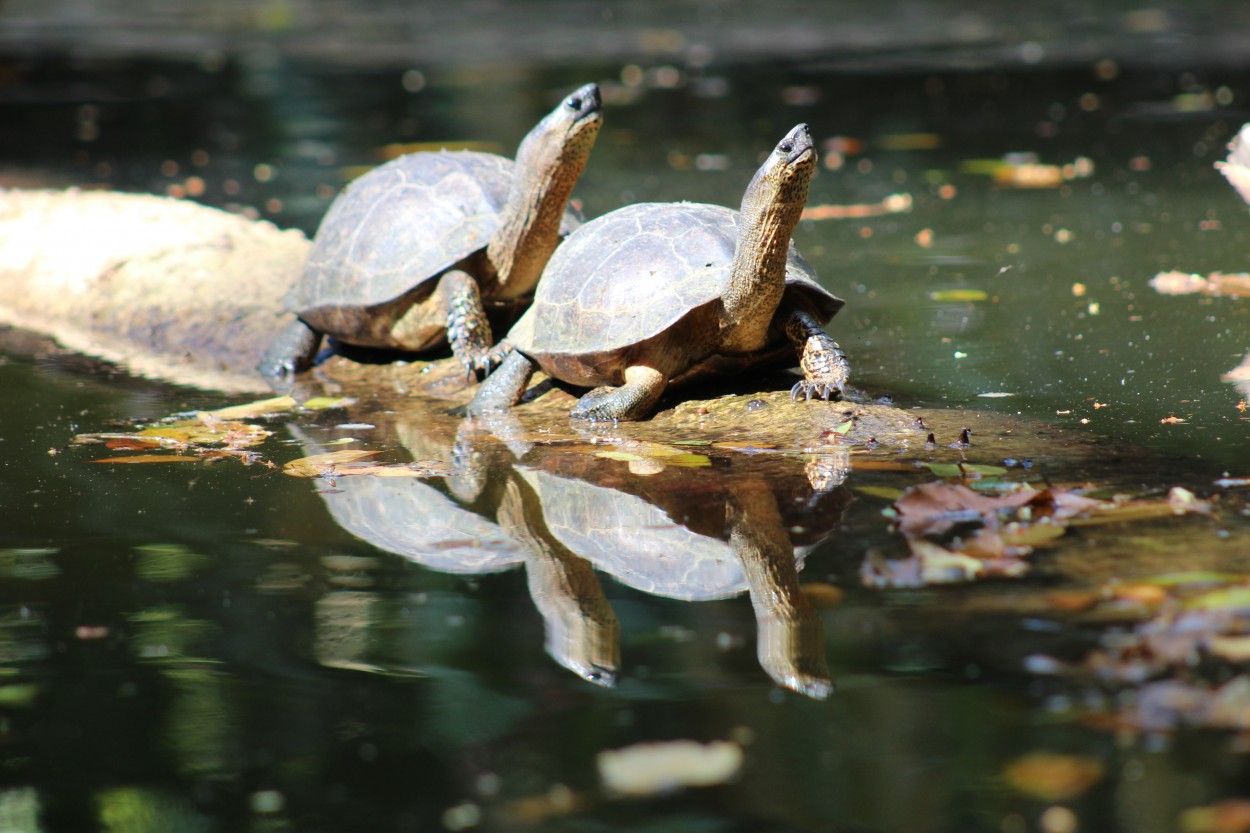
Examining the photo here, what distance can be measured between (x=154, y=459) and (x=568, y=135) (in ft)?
7.21

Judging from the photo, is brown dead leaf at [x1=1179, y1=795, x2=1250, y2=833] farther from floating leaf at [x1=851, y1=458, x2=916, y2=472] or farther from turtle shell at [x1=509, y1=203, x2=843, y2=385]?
turtle shell at [x1=509, y1=203, x2=843, y2=385]

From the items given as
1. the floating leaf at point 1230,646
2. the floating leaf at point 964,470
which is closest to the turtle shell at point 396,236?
the floating leaf at point 964,470

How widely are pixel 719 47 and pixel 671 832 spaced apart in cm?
1725

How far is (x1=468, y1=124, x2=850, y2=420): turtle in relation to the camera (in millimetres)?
4934

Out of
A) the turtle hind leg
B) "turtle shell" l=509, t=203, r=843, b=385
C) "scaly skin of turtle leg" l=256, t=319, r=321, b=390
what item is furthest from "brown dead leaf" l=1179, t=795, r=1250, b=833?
"scaly skin of turtle leg" l=256, t=319, r=321, b=390

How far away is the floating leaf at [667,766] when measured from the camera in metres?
2.62

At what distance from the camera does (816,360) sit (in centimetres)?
515

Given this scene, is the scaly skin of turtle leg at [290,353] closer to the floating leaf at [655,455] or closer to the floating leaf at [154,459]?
the floating leaf at [154,459]

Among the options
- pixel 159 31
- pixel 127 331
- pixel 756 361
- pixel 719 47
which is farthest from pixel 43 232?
pixel 159 31

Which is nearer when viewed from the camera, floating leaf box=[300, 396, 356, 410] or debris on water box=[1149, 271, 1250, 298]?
floating leaf box=[300, 396, 356, 410]

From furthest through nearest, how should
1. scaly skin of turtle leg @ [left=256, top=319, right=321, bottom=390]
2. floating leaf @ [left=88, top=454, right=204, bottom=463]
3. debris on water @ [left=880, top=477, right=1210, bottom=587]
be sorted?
scaly skin of turtle leg @ [left=256, top=319, right=321, bottom=390] → floating leaf @ [left=88, top=454, right=204, bottom=463] → debris on water @ [left=880, top=477, right=1210, bottom=587]

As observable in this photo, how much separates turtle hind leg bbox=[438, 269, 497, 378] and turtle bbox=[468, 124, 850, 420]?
358 millimetres

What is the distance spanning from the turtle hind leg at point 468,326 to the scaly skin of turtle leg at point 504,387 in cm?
31

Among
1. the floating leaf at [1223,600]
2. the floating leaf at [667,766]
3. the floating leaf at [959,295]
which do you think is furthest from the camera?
the floating leaf at [959,295]
